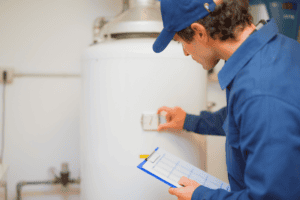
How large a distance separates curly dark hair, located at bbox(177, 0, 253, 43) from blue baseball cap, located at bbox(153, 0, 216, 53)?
2 centimetres

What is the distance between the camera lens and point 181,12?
64 centimetres

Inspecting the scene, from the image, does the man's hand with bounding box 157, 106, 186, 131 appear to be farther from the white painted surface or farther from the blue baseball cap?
the blue baseball cap

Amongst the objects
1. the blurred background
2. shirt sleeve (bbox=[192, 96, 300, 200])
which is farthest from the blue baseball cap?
the blurred background

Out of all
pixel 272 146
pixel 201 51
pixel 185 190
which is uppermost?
pixel 201 51

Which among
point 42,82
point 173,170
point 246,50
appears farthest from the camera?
point 42,82

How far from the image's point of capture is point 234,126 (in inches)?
23.7

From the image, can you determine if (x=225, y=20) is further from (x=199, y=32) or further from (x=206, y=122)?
(x=206, y=122)

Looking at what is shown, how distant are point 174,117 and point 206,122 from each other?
4.9 inches

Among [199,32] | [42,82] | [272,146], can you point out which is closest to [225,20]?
[199,32]

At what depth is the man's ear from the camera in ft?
2.08

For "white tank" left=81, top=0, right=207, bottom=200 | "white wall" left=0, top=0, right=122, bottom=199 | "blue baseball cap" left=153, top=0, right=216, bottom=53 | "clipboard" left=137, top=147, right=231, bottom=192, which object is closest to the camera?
"blue baseball cap" left=153, top=0, right=216, bottom=53

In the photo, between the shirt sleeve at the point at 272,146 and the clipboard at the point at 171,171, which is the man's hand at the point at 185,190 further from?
the shirt sleeve at the point at 272,146

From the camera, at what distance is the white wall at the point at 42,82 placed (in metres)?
1.47

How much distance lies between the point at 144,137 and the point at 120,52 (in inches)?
13.1
